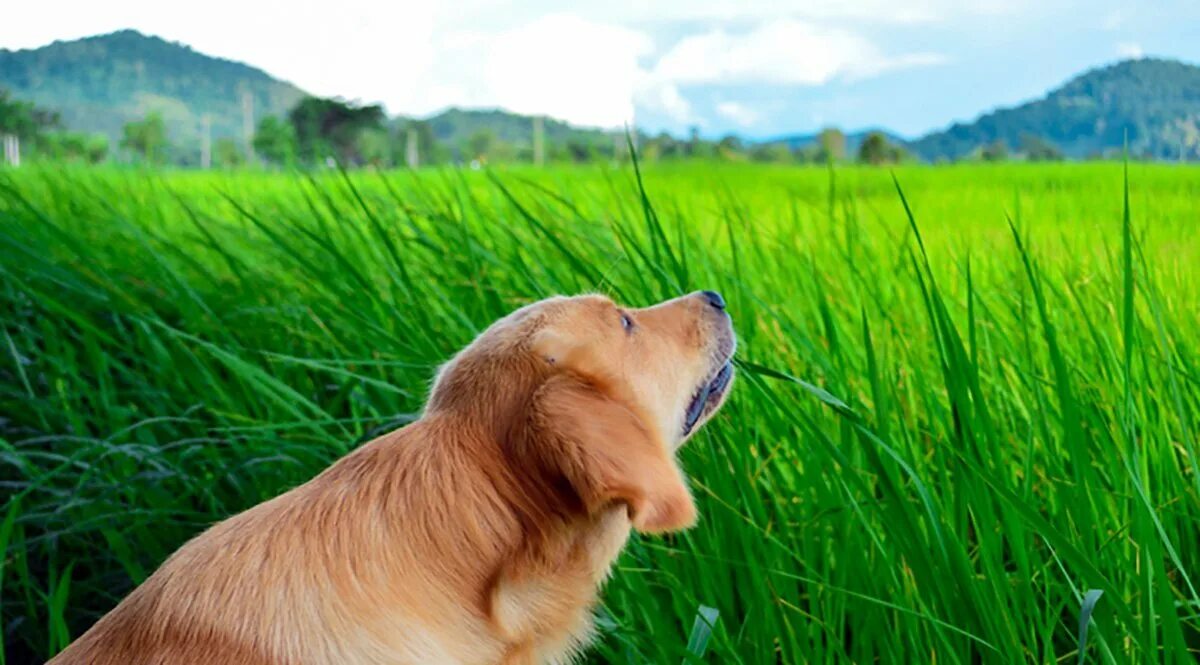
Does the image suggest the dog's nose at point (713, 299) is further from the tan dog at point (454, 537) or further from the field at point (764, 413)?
the tan dog at point (454, 537)

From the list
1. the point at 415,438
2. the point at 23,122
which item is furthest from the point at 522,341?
the point at 23,122

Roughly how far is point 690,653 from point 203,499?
154cm

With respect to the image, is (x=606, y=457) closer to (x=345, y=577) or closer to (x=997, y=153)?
(x=345, y=577)

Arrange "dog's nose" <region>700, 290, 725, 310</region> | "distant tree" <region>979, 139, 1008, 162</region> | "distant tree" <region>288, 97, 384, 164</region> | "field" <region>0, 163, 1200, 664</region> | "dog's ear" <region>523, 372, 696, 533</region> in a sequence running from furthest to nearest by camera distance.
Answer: "distant tree" <region>288, 97, 384, 164</region> → "distant tree" <region>979, 139, 1008, 162</region> → "dog's nose" <region>700, 290, 725, 310</region> → "field" <region>0, 163, 1200, 664</region> → "dog's ear" <region>523, 372, 696, 533</region>

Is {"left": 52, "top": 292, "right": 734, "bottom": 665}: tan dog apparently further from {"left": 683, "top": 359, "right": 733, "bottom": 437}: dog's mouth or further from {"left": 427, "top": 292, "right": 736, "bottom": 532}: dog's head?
{"left": 683, "top": 359, "right": 733, "bottom": 437}: dog's mouth

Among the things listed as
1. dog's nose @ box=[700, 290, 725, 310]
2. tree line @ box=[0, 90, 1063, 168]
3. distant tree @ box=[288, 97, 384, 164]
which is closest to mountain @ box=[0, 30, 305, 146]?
distant tree @ box=[288, 97, 384, 164]

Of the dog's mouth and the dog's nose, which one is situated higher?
the dog's nose

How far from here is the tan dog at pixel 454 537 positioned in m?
1.46

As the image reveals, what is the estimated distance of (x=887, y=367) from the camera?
234 centimetres

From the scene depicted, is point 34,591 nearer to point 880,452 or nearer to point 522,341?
point 522,341

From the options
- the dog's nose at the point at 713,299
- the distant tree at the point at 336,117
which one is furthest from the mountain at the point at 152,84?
the dog's nose at the point at 713,299

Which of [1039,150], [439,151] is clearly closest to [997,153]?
[1039,150]

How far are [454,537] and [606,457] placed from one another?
229 millimetres

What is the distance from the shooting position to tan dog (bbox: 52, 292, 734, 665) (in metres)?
1.46
